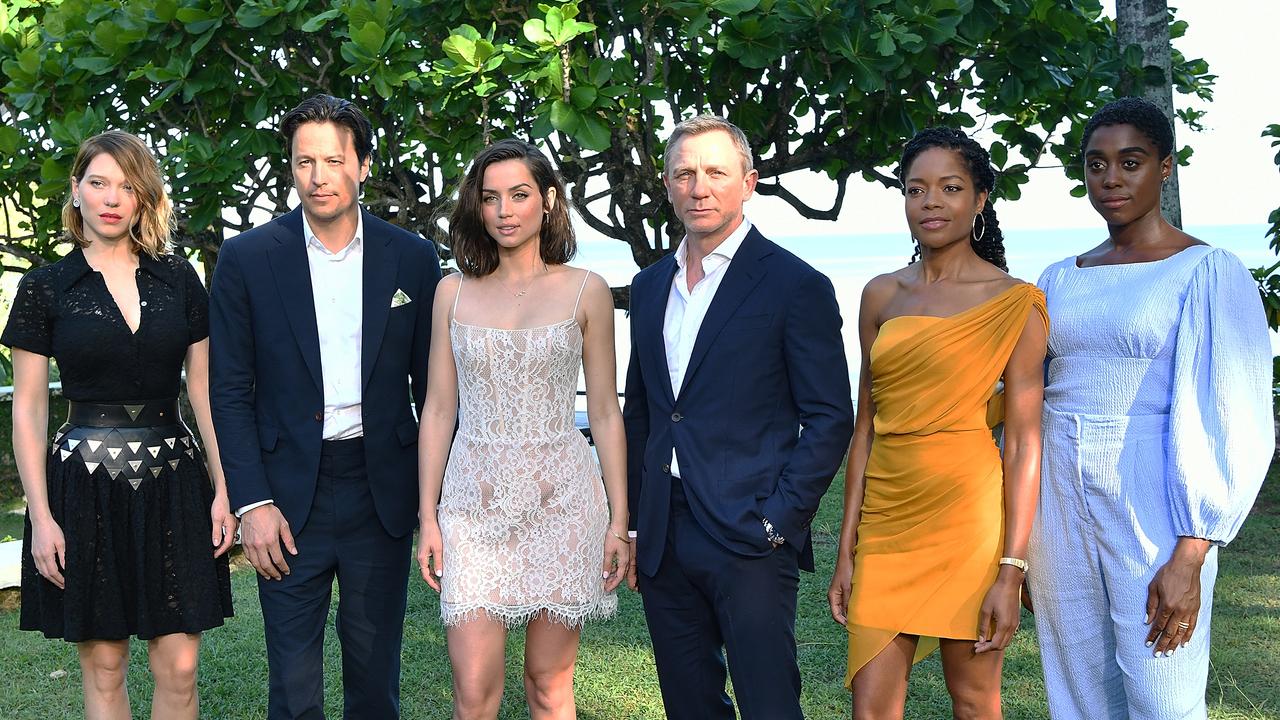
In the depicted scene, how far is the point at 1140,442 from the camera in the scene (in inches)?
118

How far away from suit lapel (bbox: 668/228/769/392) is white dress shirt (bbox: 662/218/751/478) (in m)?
0.02

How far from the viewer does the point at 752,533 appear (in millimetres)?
3117

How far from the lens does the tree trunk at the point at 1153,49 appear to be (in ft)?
19.8

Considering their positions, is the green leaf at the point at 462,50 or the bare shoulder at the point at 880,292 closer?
the bare shoulder at the point at 880,292

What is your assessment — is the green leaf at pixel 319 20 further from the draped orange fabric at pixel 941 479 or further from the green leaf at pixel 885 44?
the draped orange fabric at pixel 941 479

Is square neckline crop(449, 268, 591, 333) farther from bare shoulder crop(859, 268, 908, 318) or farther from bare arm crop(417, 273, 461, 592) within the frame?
bare shoulder crop(859, 268, 908, 318)

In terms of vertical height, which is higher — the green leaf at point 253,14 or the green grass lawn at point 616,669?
the green leaf at point 253,14

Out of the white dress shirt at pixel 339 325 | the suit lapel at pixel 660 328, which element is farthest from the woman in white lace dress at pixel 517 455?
the white dress shirt at pixel 339 325

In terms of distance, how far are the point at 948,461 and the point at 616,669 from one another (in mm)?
2620

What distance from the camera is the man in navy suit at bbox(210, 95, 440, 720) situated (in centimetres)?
354

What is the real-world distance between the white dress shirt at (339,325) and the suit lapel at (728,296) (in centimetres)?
108

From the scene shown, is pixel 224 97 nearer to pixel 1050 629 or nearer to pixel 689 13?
pixel 689 13

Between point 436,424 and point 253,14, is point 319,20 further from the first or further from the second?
point 436,424

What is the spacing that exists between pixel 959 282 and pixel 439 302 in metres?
1.51
